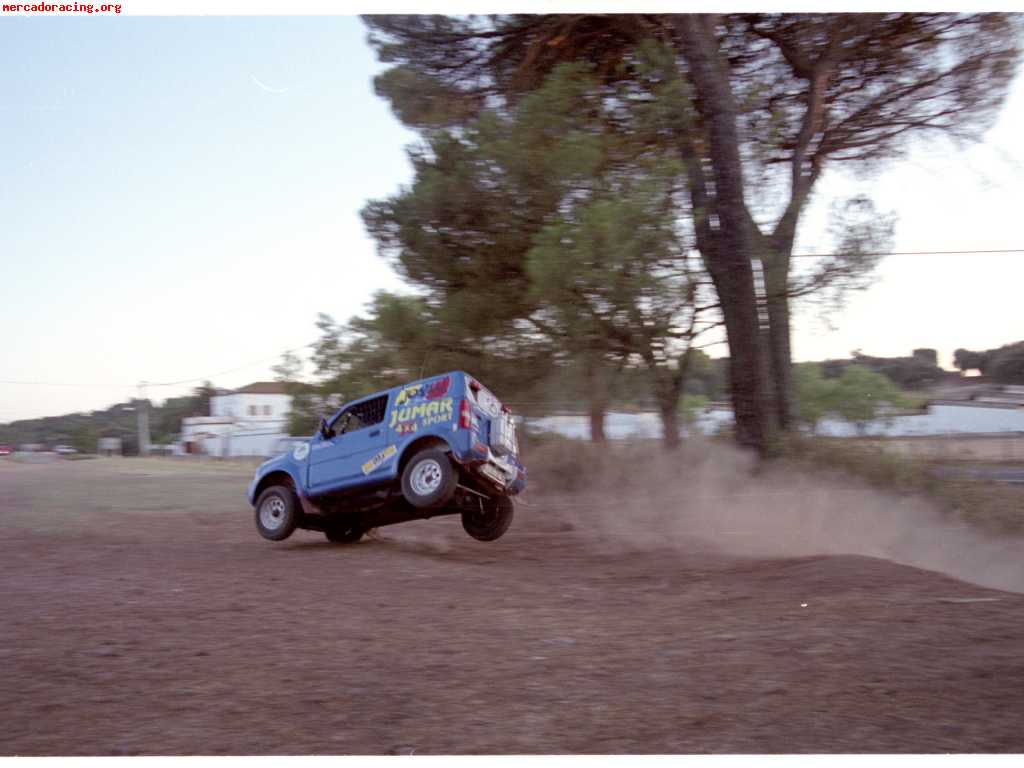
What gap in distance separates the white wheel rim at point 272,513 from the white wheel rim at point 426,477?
2.84 metres

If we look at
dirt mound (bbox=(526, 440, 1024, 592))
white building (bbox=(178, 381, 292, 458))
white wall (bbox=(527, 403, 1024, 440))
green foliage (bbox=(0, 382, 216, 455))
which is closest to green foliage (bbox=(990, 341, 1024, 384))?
white wall (bbox=(527, 403, 1024, 440))

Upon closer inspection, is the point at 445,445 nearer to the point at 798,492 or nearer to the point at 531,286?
the point at 531,286

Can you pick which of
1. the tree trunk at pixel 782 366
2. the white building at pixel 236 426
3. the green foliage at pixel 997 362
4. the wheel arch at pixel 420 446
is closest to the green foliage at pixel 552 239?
the tree trunk at pixel 782 366

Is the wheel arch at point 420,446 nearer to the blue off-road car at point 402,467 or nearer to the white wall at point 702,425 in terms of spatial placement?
the blue off-road car at point 402,467

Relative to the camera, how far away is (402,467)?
11.3 metres

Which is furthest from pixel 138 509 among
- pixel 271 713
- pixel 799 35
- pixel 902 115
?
pixel 902 115

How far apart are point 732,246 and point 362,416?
23.5 feet

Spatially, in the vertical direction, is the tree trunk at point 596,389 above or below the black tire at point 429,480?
above

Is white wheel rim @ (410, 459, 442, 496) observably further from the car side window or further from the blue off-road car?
the car side window

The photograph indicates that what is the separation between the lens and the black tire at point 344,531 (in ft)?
43.0

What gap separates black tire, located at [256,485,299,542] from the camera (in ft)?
41.2

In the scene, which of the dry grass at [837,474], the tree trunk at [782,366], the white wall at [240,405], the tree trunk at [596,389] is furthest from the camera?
the white wall at [240,405]

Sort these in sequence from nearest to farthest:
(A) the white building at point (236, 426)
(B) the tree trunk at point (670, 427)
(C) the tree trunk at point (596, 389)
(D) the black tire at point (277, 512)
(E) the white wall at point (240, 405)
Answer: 1. (D) the black tire at point (277, 512)
2. (C) the tree trunk at point (596, 389)
3. (B) the tree trunk at point (670, 427)
4. (A) the white building at point (236, 426)
5. (E) the white wall at point (240, 405)

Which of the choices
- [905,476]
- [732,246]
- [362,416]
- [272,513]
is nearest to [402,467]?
[362,416]
